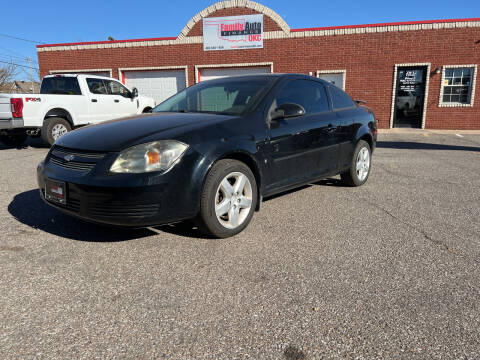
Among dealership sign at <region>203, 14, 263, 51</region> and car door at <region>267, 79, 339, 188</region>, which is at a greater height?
dealership sign at <region>203, 14, 263, 51</region>

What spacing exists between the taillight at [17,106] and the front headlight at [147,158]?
7.28 m

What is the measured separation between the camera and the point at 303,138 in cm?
396

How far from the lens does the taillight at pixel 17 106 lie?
848 cm

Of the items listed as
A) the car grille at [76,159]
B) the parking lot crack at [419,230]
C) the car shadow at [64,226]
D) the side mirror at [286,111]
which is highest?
the side mirror at [286,111]

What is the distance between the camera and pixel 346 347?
1825 millimetres

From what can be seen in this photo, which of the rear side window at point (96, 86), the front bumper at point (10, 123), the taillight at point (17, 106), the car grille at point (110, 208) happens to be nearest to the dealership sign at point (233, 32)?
the rear side window at point (96, 86)

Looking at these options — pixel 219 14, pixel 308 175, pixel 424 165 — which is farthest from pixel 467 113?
pixel 308 175

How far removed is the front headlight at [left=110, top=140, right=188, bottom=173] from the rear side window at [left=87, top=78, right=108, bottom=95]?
8.38m

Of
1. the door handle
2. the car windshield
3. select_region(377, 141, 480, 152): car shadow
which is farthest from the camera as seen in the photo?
select_region(377, 141, 480, 152): car shadow

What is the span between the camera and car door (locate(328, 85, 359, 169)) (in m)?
4.69

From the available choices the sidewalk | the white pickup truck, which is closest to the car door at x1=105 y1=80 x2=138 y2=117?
the white pickup truck

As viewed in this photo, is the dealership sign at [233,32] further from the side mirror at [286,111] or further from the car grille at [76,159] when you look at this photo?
the car grille at [76,159]

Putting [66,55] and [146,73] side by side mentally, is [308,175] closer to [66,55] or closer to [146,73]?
[146,73]

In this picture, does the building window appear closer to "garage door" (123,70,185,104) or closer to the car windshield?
"garage door" (123,70,185,104)
